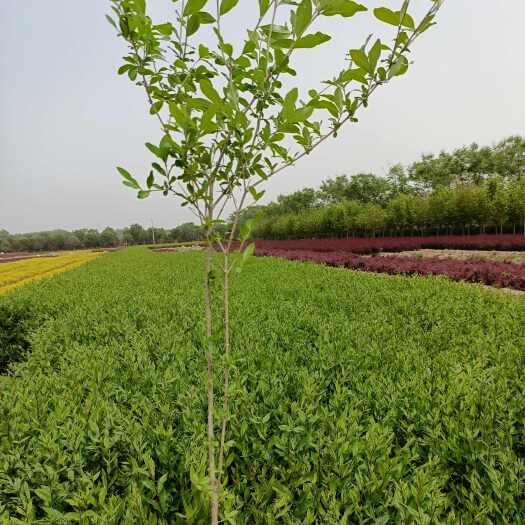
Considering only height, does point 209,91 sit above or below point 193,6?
below

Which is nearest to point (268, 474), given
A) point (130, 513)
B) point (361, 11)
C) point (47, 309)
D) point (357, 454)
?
point (357, 454)

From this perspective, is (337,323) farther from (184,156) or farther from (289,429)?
(184,156)

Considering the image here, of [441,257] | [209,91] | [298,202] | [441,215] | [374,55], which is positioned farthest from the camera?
[298,202]

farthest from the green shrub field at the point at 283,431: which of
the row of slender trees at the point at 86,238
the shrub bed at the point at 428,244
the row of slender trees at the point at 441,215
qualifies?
the row of slender trees at the point at 86,238

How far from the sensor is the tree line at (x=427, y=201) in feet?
87.0

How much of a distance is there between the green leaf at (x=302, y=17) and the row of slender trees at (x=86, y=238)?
90276 mm

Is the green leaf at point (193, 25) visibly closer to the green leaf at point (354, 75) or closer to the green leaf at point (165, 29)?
the green leaf at point (165, 29)

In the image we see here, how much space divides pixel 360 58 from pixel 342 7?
157mm

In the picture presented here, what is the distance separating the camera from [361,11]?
2.75 feet

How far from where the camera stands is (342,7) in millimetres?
828

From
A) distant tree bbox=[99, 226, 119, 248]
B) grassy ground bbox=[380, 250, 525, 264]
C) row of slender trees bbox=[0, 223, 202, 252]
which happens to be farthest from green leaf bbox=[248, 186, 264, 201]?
distant tree bbox=[99, 226, 119, 248]

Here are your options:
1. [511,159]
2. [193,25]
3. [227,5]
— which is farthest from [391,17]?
[511,159]

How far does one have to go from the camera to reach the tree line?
2652cm

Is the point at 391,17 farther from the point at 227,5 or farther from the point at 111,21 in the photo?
the point at 111,21
